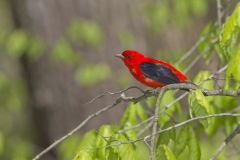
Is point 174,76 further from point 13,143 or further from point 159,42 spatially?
point 13,143

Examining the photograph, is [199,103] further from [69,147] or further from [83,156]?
[69,147]

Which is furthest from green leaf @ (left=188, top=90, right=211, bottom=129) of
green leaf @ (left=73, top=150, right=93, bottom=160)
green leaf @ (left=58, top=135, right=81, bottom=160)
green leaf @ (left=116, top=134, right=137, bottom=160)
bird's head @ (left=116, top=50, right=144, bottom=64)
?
green leaf @ (left=58, top=135, right=81, bottom=160)

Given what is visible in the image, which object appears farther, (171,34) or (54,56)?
(171,34)

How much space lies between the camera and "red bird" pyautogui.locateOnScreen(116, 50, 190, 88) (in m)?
3.54

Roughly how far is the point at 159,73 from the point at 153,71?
0.06 meters

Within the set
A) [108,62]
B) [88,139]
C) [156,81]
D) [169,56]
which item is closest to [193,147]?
[88,139]

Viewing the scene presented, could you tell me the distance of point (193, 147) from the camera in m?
3.00

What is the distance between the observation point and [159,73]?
143 inches

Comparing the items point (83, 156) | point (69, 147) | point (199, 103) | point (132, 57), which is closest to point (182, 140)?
point (199, 103)

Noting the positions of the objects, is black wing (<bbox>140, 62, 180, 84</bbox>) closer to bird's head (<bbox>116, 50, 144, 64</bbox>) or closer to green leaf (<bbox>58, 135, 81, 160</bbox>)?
bird's head (<bbox>116, 50, 144, 64</bbox>)

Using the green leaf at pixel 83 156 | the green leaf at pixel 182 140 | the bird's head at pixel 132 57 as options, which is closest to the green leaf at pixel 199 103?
the green leaf at pixel 182 140

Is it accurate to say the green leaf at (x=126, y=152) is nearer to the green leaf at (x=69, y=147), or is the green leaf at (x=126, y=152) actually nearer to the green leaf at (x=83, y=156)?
the green leaf at (x=83, y=156)

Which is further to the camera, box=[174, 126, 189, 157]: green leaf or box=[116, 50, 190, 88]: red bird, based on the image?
box=[116, 50, 190, 88]: red bird

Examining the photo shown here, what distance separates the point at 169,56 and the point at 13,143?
3049 millimetres
